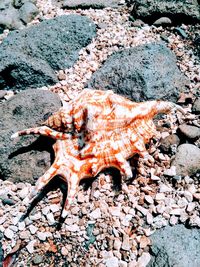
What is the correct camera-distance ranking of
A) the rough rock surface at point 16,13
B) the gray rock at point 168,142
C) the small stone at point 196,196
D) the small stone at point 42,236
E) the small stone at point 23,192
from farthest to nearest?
the rough rock surface at point 16,13
the gray rock at point 168,142
the small stone at point 23,192
the small stone at point 196,196
the small stone at point 42,236

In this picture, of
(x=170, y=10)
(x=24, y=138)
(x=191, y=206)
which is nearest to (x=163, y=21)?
(x=170, y=10)

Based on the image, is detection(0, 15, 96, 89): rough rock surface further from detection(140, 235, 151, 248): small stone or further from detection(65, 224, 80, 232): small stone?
detection(140, 235, 151, 248): small stone

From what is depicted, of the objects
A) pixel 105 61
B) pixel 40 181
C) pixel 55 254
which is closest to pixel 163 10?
pixel 105 61

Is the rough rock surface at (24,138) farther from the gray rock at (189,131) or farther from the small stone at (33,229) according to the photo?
the gray rock at (189,131)

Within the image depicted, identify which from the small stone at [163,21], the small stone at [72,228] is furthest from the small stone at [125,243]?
the small stone at [163,21]

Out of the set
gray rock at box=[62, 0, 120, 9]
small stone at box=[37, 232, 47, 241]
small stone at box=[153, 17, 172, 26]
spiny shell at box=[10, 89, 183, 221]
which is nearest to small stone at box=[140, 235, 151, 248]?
spiny shell at box=[10, 89, 183, 221]
